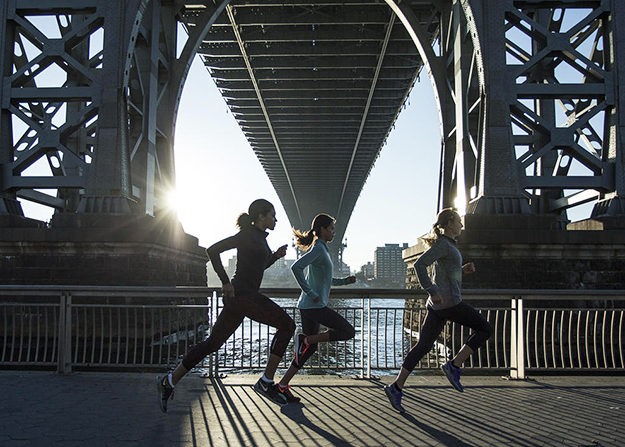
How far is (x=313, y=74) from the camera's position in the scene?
3238 cm

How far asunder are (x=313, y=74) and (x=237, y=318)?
96.0ft

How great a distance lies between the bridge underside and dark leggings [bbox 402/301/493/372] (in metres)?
15.4

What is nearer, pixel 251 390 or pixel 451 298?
pixel 451 298

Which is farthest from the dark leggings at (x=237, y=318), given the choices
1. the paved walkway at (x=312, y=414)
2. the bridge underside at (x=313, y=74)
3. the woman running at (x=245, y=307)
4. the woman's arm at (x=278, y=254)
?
the bridge underside at (x=313, y=74)

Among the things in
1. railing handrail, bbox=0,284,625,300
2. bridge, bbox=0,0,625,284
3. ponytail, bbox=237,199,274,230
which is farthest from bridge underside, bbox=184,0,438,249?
ponytail, bbox=237,199,274,230

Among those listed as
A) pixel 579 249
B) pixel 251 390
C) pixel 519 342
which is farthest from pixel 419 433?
pixel 579 249

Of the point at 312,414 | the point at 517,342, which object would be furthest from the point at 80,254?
the point at 517,342

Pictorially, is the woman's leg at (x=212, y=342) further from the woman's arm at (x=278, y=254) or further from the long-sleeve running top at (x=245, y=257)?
the woman's arm at (x=278, y=254)

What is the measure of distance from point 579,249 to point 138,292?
8.62 meters

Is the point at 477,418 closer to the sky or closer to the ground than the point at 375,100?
closer to the ground

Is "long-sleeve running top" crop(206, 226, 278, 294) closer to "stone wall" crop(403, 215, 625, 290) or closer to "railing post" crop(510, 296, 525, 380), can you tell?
"railing post" crop(510, 296, 525, 380)

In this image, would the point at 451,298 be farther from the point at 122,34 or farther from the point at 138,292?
the point at 122,34

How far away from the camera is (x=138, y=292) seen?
6684 mm

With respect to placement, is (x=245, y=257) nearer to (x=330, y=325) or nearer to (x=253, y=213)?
(x=253, y=213)
